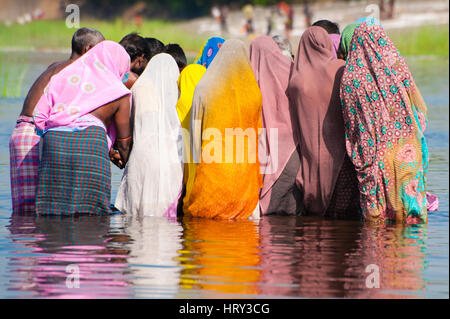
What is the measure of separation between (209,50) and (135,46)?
0.60 meters

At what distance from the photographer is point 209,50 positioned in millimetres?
7562

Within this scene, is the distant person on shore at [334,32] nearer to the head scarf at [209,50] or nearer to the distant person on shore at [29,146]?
the head scarf at [209,50]

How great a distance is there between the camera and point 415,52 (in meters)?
27.1

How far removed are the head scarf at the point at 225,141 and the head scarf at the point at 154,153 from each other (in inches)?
6.7

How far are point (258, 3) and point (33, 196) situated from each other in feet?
90.8

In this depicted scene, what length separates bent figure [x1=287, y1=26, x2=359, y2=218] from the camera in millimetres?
6938

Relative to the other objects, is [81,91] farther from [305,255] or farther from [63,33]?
[63,33]

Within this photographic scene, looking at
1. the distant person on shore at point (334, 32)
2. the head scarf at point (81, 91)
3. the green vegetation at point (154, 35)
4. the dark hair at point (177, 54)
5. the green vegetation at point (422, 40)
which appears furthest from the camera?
the green vegetation at point (154, 35)

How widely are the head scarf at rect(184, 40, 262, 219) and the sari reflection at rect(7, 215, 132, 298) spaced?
2.59 feet

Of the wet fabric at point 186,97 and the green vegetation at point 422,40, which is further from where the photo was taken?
the green vegetation at point 422,40

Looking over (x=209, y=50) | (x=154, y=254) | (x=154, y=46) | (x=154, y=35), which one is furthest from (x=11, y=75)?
(x=154, y=254)

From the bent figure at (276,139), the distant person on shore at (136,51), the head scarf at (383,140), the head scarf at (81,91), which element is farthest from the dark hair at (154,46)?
the head scarf at (383,140)

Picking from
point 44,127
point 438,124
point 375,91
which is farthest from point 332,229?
point 438,124

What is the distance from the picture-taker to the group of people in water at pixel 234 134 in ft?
21.8
